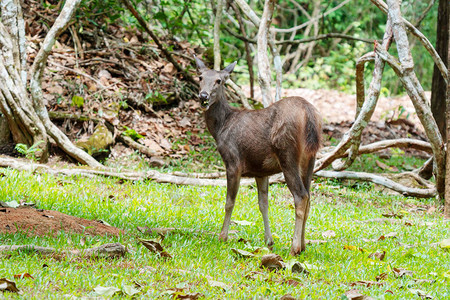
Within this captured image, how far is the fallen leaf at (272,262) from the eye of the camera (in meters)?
4.57

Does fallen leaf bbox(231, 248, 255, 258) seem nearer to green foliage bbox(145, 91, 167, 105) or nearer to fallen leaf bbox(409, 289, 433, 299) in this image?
fallen leaf bbox(409, 289, 433, 299)

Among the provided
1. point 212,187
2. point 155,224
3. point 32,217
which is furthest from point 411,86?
point 32,217

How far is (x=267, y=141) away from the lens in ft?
17.5

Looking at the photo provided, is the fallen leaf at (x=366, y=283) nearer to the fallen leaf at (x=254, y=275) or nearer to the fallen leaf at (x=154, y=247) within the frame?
the fallen leaf at (x=254, y=275)

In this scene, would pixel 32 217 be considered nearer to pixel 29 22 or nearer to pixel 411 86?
pixel 411 86

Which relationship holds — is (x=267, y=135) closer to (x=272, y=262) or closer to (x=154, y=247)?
(x=272, y=262)

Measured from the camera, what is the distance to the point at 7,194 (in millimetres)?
6316

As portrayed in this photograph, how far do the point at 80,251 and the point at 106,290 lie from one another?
89 cm

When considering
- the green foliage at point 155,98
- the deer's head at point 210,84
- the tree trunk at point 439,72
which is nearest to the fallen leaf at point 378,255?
the deer's head at point 210,84

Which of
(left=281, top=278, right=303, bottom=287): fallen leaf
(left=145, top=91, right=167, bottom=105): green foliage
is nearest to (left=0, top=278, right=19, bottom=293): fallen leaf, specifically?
(left=281, top=278, right=303, bottom=287): fallen leaf

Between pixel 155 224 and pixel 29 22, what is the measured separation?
27.3 feet

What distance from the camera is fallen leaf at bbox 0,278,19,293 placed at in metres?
3.39

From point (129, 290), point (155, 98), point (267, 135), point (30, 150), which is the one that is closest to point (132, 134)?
point (155, 98)

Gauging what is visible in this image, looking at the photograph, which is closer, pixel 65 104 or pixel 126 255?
pixel 126 255
